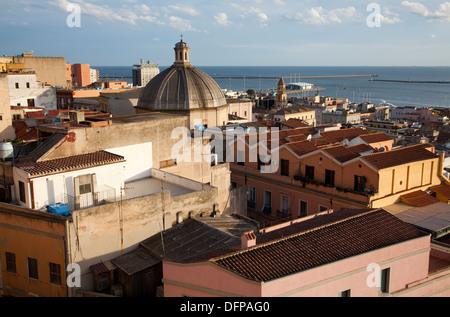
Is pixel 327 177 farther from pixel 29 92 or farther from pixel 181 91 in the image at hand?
pixel 29 92

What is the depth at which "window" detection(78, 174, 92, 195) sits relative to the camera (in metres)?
13.9

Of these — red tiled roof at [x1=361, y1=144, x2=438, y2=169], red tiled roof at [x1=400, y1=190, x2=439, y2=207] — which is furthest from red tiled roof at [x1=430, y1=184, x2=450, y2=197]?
red tiled roof at [x1=361, y1=144, x2=438, y2=169]

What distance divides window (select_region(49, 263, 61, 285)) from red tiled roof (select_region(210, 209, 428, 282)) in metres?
5.43

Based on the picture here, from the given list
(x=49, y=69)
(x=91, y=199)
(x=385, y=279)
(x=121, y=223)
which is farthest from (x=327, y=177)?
(x=49, y=69)

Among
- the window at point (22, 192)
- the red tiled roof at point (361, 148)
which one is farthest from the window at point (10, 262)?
the red tiled roof at point (361, 148)

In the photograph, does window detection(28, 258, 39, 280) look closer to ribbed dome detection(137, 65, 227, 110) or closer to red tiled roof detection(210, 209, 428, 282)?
red tiled roof detection(210, 209, 428, 282)

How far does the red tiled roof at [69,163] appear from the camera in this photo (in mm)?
13219

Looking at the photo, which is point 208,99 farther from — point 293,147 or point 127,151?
point 127,151

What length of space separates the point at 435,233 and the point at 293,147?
7.82 m

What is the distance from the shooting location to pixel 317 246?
10656mm

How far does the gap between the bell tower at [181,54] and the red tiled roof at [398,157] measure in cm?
1490

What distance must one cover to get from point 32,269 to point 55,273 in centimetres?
93

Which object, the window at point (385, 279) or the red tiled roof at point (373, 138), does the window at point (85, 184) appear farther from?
the red tiled roof at point (373, 138)
